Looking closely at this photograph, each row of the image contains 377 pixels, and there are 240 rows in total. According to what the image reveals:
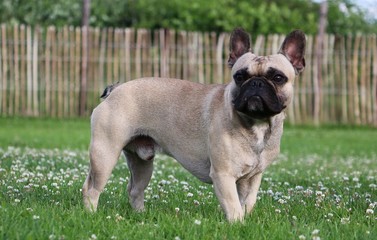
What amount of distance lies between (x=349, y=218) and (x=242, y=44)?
1.76 metres

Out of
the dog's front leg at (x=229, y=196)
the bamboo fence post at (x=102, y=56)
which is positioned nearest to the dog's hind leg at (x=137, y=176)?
the dog's front leg at (x=229, y=196)

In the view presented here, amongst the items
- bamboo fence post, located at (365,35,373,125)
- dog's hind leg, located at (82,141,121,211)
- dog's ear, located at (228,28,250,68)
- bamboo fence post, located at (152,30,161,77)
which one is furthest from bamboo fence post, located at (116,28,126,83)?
dog's ear, located at (228,28,250,68)

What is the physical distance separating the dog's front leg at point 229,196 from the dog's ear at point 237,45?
1.13 meters

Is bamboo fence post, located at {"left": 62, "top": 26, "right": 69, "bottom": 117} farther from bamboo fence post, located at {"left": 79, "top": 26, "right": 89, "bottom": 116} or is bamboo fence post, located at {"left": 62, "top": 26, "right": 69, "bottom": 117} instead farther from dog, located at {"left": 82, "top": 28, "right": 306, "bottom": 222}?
dog, located at {"left": 82, "top": 28, "right": 306, "bottom": 222}

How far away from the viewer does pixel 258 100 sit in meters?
5.69

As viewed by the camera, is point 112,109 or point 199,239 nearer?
point 199,239

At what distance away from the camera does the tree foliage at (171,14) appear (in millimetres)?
24719

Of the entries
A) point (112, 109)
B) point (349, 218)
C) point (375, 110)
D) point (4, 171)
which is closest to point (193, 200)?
point (112, 109)

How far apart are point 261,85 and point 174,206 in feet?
4.84

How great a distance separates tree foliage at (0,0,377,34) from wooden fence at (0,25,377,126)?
90.3 inches

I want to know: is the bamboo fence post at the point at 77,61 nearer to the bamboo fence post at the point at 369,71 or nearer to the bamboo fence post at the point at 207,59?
the bamboo fence post at the point at 207,59

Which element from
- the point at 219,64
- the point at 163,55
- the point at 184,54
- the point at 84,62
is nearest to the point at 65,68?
the point at 84,62

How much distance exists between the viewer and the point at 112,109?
6543mm

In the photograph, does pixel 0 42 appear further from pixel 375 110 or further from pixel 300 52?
pixel 300 52
